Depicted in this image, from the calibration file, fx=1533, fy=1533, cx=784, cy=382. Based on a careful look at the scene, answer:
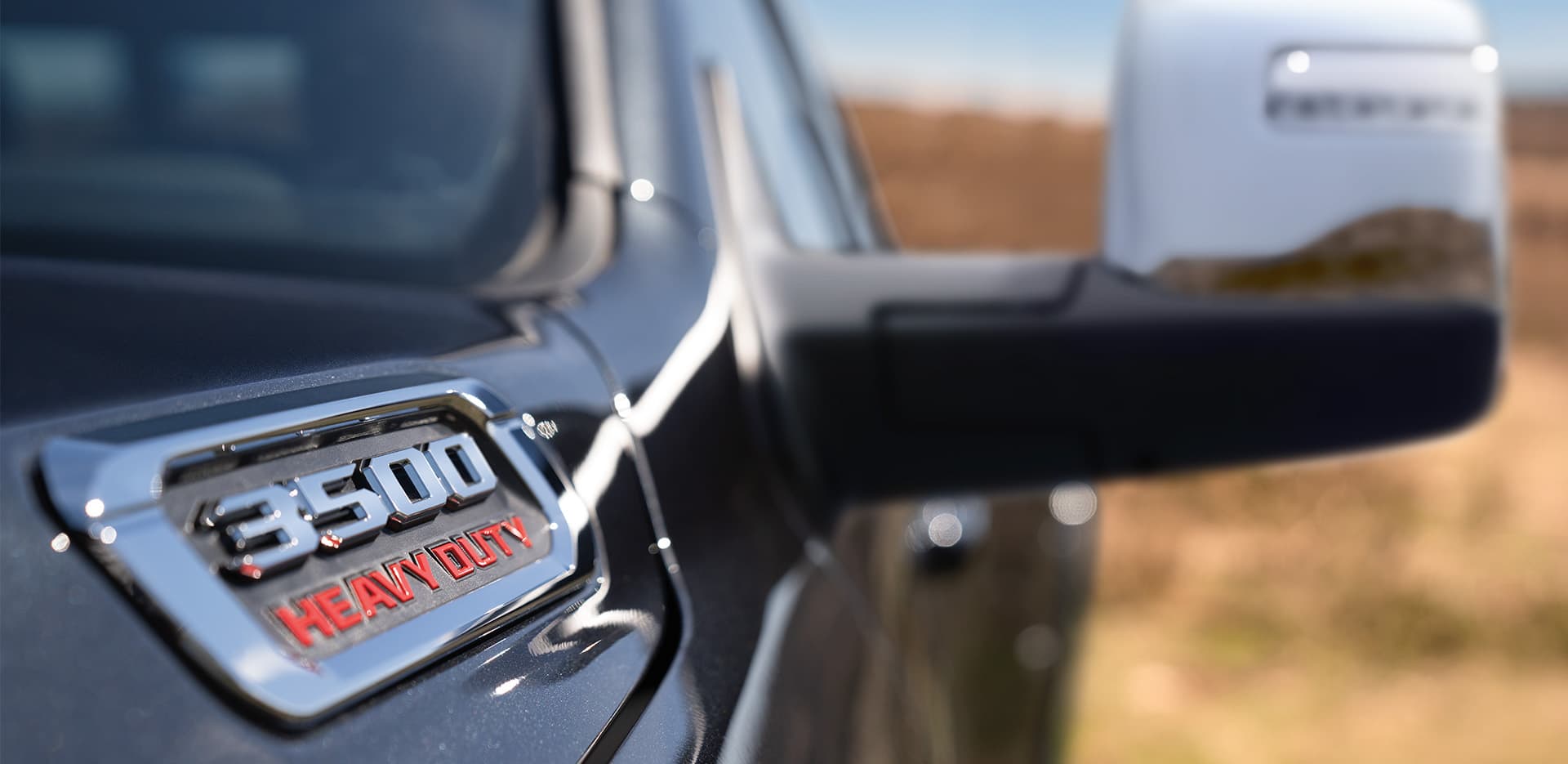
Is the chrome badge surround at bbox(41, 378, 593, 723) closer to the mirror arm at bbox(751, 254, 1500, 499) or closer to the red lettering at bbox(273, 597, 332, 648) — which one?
the red lettering at bbox(273, 597, 332, 648)

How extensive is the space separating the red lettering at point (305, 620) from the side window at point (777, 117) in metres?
0.82

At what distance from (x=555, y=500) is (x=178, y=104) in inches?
27.3

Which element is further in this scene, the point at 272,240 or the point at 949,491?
the point at 949,491

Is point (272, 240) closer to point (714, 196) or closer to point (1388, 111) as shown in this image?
point (714, 196)

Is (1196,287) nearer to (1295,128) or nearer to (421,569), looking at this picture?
(1295,128)

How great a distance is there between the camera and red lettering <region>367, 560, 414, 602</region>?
0.58 metres

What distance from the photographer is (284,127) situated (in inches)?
46.6

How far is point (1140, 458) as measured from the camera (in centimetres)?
118

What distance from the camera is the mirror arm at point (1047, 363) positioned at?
3.67ft

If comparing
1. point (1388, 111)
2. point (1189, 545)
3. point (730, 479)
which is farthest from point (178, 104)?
point (1189, 545)

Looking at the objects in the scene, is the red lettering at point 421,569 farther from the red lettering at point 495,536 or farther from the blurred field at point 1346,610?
the blurred field at point 1346,610

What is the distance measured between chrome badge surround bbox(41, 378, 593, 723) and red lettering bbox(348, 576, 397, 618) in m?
0.01

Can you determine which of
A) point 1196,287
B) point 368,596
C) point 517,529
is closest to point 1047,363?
point 1196,287

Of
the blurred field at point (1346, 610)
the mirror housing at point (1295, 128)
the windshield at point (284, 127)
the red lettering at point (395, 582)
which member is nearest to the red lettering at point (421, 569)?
the red lettering at point (395, 582)
